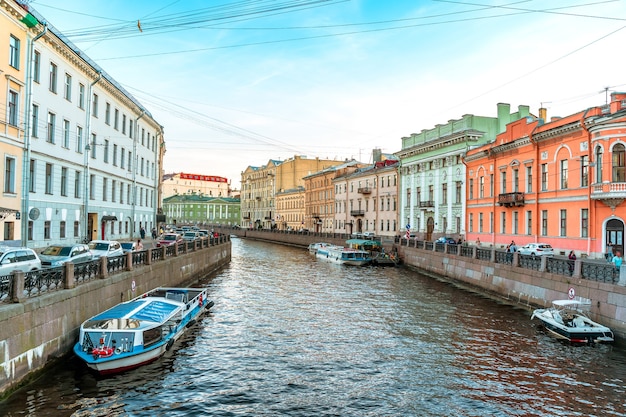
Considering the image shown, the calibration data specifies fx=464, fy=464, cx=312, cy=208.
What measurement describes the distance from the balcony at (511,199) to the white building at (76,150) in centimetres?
3104

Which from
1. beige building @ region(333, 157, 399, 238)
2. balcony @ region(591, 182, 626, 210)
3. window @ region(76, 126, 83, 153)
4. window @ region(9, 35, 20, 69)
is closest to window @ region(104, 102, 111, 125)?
A: window @ region(76, 126, 83, 153)

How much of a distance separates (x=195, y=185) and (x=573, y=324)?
16363 centimetres

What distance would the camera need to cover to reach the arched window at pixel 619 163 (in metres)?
26.2

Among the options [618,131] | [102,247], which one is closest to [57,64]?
[102,247]

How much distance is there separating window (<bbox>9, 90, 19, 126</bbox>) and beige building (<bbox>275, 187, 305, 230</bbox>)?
72074 millimetres

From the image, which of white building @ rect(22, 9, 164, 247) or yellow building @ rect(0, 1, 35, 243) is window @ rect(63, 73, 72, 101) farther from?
yellow building @ rect(0, 1, 35, 243)

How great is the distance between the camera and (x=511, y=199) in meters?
36.6

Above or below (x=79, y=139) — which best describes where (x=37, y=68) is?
above

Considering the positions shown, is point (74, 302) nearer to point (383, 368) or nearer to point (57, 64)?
point (383, 368)

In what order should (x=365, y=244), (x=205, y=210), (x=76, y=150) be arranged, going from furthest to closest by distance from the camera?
(x=205, y=210)
(x=365, y=244)
(x=76, y=150)

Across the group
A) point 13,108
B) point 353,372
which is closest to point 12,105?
point 13,108

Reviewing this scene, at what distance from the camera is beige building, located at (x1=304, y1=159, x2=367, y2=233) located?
79.5 m

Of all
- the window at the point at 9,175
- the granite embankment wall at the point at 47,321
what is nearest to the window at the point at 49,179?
the window at the point at 9,175

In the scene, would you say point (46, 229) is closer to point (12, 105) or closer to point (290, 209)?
point (12, 105)
